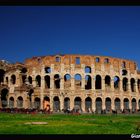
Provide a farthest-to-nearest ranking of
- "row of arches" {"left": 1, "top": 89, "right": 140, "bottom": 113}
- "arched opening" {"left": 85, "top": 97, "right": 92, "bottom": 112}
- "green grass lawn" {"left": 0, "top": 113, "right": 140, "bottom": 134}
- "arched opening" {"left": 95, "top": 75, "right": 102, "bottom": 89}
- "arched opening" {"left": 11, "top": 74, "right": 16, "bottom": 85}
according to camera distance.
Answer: "arched opening" {"left": 95, "top": 75, "right": 102, "bottom": 89} < "arched opening" {"left": 85, "top": 97, "right": 92, "bottom": 112} < "arched opening" {"left": 11, "top": 74, "right": 16, "bottom": 85} < "row of arches" {"left": 1, "top": 89, "right": 140, "bottom": 113} < "green grass lawn" {"left": 0, "top": 113, "right": 140, "bottom": 134}

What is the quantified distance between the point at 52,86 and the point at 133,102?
565 inches

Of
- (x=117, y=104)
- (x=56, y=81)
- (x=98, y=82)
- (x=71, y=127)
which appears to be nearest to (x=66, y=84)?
(x=56, y=81)

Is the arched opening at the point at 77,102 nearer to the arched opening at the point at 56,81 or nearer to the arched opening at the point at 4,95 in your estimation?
the arched opening at the point at 56,81

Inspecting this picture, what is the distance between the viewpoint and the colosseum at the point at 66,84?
4662 cm

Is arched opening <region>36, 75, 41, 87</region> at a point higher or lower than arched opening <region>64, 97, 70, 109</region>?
higher

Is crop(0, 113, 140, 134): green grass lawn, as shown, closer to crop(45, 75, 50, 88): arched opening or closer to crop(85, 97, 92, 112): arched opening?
crop(85, 97, 92, 112): arched opening

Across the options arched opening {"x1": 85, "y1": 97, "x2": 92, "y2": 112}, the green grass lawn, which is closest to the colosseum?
arched opening {"x1": 85, "y1": 97, "x2": 92, "y2": 112}

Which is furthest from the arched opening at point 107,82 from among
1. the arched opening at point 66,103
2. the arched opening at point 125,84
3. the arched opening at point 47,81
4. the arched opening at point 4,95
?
the arched opening at point 4,95

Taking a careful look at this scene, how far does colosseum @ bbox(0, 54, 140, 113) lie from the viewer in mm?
46625
